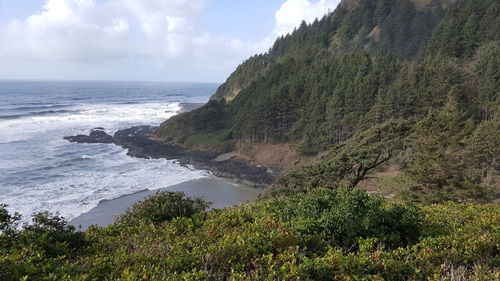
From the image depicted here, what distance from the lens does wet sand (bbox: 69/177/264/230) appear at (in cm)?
3162

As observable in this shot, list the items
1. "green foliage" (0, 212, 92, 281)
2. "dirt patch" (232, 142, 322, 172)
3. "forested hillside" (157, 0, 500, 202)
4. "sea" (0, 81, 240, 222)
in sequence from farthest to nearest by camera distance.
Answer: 1. "dirt patch" (232, 142, 322, 172)
2. "sea" (0, 81, 240, 222)
3. "forested hillside" (157, 0, 500, 202)
4. "green foliage" (0, 212, 92, 281)

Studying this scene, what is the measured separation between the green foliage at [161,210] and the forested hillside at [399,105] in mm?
17101

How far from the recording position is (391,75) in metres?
58.6

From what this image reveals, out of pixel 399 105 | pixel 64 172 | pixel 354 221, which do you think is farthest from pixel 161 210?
pixel 399 105

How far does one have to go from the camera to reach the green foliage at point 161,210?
11.3 m

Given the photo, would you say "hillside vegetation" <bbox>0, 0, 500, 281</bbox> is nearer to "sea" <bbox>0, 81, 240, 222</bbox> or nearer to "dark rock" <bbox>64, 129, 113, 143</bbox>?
"sea" <bbox>0, 81, 240, 222</bbox>

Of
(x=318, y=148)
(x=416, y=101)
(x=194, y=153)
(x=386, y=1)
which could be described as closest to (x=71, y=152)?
(x=194, y=153)

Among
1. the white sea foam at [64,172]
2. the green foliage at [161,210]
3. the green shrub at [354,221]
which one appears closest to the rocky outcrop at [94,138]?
the white sea foam at [64,172]

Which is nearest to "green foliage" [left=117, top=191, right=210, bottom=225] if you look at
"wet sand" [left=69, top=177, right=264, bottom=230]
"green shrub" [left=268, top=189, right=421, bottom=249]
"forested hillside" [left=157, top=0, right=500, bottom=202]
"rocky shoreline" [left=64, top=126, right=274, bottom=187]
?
"green shrub" [left=268, top=189, right=421, bottom=249]

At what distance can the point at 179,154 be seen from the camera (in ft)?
205

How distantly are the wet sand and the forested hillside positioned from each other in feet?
41.9

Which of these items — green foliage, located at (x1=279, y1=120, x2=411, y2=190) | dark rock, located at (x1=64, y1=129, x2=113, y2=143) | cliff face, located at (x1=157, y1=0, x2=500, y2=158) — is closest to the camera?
green foliage, located at (x1=279, y1=120, x2=411, y2=190)

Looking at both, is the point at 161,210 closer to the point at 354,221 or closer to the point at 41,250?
the point at 41,250

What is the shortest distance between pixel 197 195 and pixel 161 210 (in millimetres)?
30148
